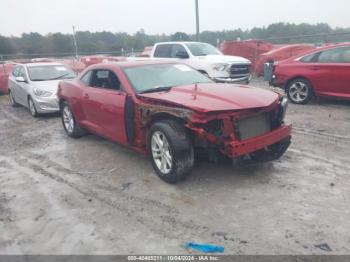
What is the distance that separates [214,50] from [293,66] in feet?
13.3

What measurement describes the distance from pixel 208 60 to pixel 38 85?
202 inches

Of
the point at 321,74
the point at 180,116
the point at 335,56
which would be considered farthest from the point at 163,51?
the point at 180,116

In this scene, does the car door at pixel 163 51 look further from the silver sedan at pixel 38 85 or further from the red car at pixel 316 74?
the red car at pixel 316 74

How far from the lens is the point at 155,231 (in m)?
3.54

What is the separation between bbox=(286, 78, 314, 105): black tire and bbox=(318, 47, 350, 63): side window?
68cm

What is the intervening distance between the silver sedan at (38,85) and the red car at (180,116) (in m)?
3.78

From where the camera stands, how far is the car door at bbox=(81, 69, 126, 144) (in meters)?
5.30

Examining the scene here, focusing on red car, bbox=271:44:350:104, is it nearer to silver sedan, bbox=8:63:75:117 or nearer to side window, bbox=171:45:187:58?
side window, bbox=171:45:187:58

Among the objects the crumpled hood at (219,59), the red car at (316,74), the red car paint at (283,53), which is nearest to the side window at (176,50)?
the crumpled hood at (219,59)

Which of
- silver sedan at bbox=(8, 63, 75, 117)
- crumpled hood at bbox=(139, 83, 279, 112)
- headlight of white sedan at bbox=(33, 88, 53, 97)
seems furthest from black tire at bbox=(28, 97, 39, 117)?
crumpled hood at bbox=(139, 83, 279, 112)

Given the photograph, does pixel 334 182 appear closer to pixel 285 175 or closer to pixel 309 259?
pixel 285 175

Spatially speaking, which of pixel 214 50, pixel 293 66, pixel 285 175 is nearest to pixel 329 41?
pixel 214 50

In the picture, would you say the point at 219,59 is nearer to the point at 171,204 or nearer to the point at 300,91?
the point at 300,91

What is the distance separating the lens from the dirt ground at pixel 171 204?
10.9 feet
